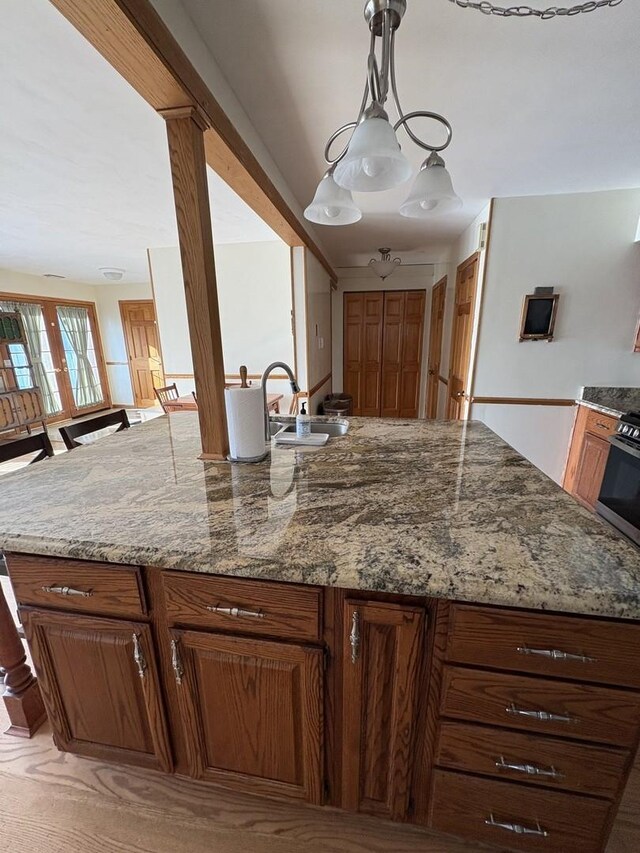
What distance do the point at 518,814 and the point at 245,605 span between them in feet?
2.80

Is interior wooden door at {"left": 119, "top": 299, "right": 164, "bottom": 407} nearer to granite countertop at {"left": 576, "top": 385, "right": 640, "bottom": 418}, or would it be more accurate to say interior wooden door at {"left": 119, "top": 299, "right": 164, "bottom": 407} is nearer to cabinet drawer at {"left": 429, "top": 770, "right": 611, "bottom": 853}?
granite countertop at {"left": 576, "top": 385, "right": 640, "bottom": 418}

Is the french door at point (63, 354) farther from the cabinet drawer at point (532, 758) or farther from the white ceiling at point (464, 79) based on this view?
the cabinet drawer at point (532, 758)

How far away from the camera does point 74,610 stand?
3.09 feet

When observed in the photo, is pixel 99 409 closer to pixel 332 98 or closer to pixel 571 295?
pixel 332 98

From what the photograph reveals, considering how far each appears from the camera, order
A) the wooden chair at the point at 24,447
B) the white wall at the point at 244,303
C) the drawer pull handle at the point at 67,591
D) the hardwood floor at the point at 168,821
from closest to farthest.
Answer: the drawer pull handle at the point at 67,591
the hardwood floor at the point at 168,821
the wooden chair at the point at 24,447
the white wall at the point at 244,303

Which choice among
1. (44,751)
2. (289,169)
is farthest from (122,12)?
(44,751)

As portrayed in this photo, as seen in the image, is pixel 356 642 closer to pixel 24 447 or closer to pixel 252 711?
pixel 252 711

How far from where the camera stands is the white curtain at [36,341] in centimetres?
540

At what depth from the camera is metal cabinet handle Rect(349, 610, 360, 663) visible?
30.8 inches

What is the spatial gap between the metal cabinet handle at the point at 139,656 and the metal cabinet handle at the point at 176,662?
0.08 metres

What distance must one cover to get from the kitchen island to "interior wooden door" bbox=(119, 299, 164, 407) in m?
6.11

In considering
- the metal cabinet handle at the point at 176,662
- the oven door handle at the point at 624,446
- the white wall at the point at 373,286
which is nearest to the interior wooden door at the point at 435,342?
the white wall at the point at 373,286

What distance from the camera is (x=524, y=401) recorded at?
2848 mm

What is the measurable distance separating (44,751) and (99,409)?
268 inches
